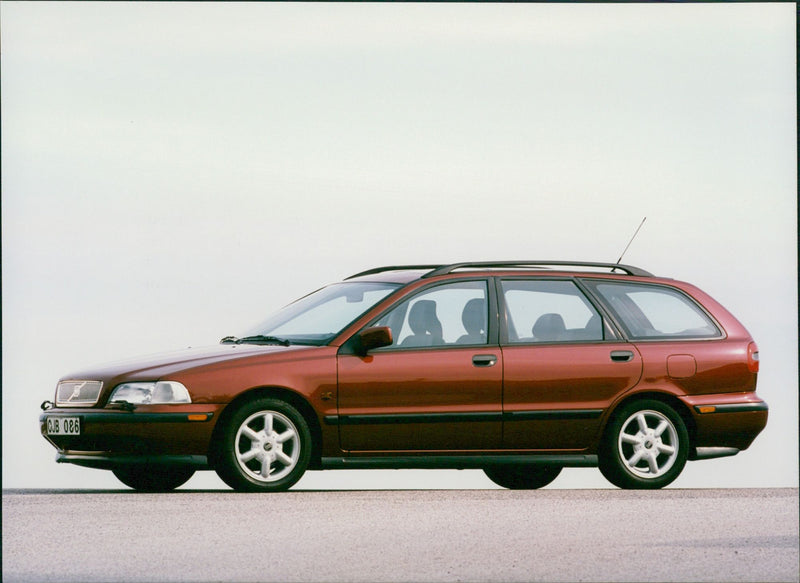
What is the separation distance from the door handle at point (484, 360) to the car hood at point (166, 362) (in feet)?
4.42

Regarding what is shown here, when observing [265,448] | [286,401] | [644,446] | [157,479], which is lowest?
[157,479]

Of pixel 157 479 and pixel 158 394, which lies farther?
pixel 157 479

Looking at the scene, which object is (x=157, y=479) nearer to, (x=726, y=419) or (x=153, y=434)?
(x=153, y=434)

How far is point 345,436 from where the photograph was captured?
1128 cm

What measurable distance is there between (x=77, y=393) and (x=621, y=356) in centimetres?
453

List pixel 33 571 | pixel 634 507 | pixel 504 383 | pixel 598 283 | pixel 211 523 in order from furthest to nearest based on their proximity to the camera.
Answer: pixel 598 283, pixel 504 383, pixel 634 507, pixel 211 523, pixel 33 571

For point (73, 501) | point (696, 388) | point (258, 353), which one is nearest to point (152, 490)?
point (73, 501)

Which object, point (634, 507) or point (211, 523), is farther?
point (634, 507)

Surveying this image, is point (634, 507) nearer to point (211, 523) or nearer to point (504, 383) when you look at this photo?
point (504, 383)

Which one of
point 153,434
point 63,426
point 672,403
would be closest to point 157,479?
point 63,426

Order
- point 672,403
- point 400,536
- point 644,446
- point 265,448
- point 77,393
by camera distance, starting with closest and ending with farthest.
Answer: point 400,536, point 265,448, point 77,393, point 644,446, point 672,403

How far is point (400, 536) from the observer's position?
30.5 ft

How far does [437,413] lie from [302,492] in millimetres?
1252

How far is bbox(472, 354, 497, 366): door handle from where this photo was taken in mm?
11695
